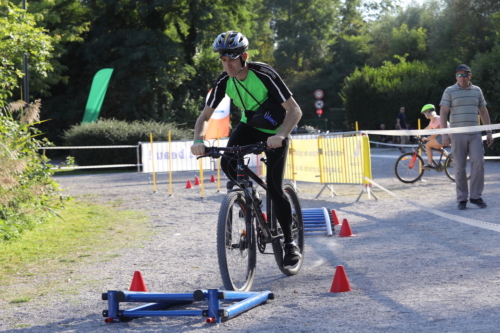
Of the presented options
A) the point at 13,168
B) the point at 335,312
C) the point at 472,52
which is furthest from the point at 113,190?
the point at 472,52

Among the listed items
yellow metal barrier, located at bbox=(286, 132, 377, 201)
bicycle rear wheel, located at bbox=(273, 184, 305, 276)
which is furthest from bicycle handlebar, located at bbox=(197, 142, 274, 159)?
yellow metal barrier, located at bbox=(286, 132, 377, 201)

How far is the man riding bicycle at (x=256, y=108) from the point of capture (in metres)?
5.31

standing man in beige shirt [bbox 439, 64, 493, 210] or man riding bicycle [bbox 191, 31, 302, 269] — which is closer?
man riding bicycle [bbox 191, 31, 302, 269]

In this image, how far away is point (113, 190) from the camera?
18047 mm

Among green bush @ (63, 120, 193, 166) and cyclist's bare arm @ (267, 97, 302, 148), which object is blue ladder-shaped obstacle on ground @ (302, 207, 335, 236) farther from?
green bush @ (63, 120, 193, 166)

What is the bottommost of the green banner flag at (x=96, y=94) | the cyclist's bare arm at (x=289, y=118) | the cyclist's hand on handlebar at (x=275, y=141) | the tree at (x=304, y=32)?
the cyclist's hand on handlebar at (x=275, y=141)

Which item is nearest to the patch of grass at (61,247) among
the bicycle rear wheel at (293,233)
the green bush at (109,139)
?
the bicycle rear wheel at (293,233)

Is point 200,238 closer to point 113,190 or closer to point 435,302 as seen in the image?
point 435,302

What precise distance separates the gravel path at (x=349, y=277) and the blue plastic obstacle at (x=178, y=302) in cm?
6

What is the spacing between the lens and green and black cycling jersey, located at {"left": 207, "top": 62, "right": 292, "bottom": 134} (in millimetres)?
5457

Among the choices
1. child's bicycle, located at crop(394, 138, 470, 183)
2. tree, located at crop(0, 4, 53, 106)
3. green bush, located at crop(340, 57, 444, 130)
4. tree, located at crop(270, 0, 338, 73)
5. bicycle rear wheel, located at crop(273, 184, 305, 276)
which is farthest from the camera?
tree, located at crop(270, 0, 338, 73)

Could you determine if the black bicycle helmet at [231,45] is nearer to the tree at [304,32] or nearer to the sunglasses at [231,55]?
the sunglasses at [231,55]

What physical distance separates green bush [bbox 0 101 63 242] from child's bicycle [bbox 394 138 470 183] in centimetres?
775

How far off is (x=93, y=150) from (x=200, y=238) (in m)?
20.4
